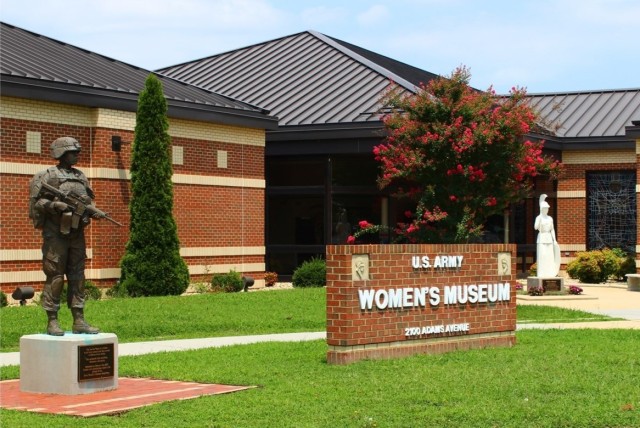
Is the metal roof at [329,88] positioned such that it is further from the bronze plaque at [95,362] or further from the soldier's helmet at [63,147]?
the bronze plaque at [95,362]

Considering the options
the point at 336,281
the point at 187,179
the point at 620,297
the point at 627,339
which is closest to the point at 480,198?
the point at 620,297

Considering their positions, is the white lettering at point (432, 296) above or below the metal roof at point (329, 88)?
below

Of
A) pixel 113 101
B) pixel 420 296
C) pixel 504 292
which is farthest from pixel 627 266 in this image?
pixel 420 296

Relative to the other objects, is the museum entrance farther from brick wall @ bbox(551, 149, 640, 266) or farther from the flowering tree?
brick wall @ bbox(551, 149, 640, 266)

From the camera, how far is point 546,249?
31.9 meters

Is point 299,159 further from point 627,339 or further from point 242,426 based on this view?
point 242,426

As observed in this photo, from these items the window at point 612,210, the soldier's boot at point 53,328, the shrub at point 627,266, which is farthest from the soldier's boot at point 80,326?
the window at point 612,210

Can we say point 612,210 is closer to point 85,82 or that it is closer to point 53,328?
point 85,82

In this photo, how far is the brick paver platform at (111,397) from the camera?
11477 millimetres

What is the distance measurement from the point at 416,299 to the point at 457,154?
14.2 metres

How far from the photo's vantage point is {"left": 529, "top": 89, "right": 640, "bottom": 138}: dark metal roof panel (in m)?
41.5

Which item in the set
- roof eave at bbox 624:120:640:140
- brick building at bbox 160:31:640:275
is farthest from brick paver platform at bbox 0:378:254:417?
roof eave at bbox 624:120:640:140

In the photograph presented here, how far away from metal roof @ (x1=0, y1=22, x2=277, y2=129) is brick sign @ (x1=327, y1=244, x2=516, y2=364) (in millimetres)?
12611

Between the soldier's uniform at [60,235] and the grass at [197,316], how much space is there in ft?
15.4
